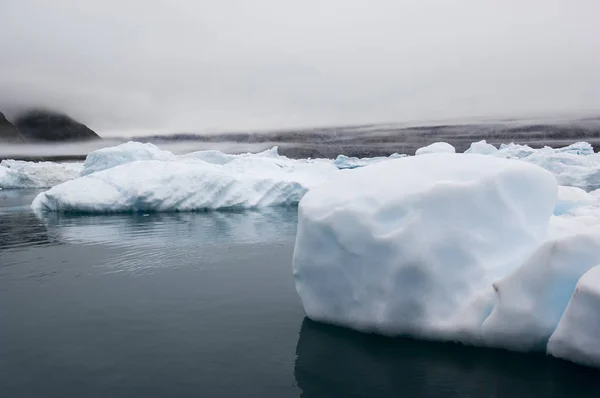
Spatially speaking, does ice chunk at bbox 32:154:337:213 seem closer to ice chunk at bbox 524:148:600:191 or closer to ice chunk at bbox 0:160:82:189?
ice chunk at bbox 524:148:600:191

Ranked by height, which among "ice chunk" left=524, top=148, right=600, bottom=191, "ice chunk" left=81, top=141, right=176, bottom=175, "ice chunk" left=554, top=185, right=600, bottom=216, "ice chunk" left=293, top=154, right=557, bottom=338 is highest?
"ice chunk" left=81, top=141, right=176, bottom=175

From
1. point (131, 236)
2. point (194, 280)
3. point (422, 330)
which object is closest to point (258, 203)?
point (131, 236)

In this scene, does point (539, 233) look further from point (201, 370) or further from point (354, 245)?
point (201, 370)

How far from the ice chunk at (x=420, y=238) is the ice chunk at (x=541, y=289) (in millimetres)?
455

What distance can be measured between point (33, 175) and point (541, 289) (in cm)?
5005

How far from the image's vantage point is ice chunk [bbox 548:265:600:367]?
4.27 m

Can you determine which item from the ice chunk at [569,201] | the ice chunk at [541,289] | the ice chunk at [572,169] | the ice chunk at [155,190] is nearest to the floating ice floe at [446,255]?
the ice chunk at [541,289]

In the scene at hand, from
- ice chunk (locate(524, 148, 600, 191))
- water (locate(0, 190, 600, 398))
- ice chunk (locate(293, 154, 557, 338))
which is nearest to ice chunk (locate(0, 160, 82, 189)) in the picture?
water (locate(0, 190, 600, 398))

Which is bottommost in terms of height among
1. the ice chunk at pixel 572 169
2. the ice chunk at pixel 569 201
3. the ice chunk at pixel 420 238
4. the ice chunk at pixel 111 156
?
the ice chunk at pixel 572 169

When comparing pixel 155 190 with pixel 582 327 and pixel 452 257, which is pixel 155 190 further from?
pixel 582 327

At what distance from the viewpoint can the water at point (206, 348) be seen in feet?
15.3

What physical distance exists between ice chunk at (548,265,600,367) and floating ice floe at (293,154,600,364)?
3 cm

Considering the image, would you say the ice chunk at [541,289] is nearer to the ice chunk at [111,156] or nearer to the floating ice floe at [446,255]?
the floating ice floe at [446,255]

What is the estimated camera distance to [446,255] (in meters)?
5.49
